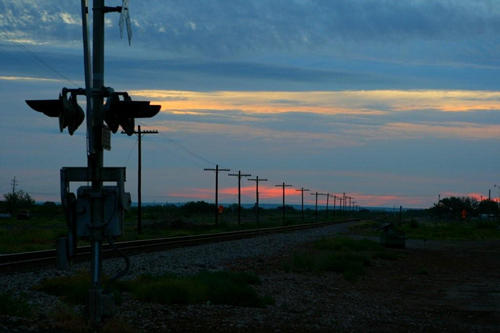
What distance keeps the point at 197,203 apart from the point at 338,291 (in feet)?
533

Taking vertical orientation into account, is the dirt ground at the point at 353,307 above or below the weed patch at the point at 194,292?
below

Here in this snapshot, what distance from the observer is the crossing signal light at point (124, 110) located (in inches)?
394

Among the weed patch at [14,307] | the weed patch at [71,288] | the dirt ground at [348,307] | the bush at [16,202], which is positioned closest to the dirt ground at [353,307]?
the dirt ground at [348,307]

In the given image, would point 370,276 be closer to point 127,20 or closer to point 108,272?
point 108,272

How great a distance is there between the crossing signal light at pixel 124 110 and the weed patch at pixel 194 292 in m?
5.08

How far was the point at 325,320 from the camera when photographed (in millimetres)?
13711

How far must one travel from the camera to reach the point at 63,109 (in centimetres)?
1000

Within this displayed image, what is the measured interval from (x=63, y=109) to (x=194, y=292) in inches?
238

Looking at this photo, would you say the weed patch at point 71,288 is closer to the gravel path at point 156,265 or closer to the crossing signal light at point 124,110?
the gravel path at point 156,265

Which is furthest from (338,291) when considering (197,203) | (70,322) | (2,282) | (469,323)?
(197,203)

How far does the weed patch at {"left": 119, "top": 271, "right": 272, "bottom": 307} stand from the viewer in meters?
14.4

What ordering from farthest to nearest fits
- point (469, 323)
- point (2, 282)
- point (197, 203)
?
1. point (197, 203)
2. point (2, 282)
3. point (469, 323)

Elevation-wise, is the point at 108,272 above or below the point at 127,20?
below

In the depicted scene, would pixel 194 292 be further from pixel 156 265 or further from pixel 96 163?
pixel 156 265
